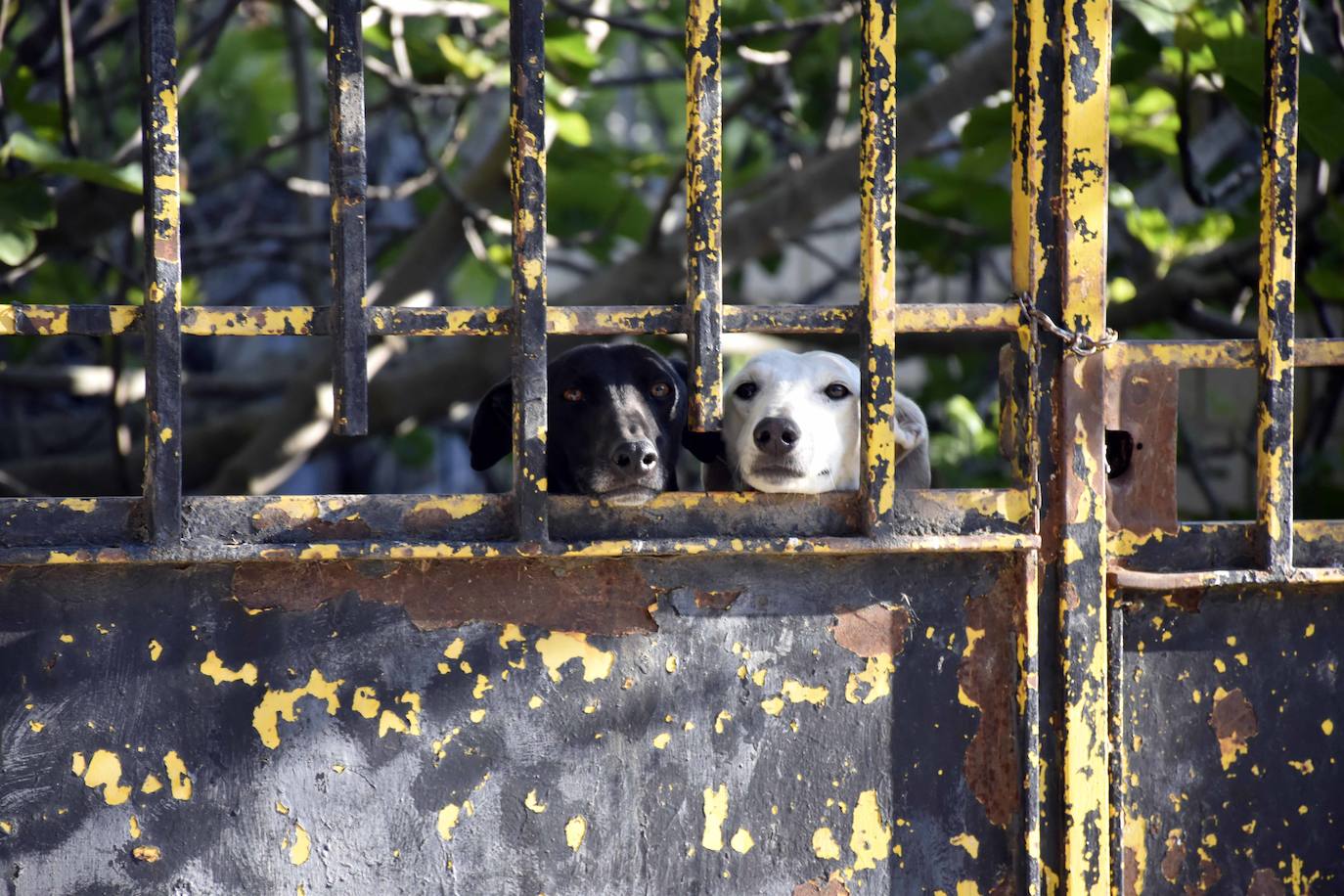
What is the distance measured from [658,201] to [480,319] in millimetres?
3696

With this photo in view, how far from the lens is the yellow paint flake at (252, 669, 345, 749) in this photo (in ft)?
7.21

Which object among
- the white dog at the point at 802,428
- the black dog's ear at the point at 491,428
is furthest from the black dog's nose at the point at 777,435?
the black dog's ear at the point at 491,428

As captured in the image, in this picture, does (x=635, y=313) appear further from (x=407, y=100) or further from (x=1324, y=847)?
(x=407, y=100)

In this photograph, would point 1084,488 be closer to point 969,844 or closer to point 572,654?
point 969,844

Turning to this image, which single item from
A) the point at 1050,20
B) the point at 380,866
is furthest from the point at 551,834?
the point at 1050,20

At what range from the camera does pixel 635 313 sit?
2209 mm

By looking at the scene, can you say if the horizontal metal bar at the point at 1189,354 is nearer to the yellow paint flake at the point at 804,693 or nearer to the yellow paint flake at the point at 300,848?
the yellow paint flake at the point at 804,693

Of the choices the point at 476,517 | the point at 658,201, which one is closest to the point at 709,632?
the point at 476,517

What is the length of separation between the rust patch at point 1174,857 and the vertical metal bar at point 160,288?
1764 millimetres

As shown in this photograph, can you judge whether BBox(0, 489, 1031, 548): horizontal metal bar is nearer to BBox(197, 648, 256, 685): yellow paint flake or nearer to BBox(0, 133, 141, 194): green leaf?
BBox(197, 648, 256, 685): yellow paint flake

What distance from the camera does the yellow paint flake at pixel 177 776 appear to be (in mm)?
2176

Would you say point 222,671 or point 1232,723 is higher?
point 222,671

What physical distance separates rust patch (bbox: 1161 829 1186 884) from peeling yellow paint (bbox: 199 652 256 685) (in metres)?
1.60

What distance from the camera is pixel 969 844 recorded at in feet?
7.69
